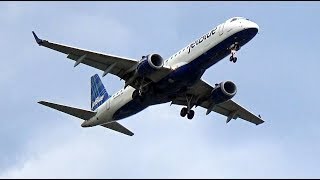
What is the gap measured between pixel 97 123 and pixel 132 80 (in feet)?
29.4

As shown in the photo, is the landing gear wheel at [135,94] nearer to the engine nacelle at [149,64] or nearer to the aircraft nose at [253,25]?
the engine nacelle at [149,64]

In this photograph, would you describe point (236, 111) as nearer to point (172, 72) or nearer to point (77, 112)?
point (172, 72)

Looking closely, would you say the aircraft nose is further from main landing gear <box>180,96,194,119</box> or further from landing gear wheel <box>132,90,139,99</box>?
landing gear wheel <box>132,90,139,99</box>

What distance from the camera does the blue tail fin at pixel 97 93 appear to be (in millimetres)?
86250

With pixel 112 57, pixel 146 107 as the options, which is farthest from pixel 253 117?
pixel 112 57

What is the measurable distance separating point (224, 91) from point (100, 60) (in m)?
11.8

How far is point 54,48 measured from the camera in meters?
72.5

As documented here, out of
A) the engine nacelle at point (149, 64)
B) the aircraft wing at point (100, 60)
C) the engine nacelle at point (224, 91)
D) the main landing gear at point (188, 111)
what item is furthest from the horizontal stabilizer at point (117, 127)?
the engine nacelle at point (149, 64)

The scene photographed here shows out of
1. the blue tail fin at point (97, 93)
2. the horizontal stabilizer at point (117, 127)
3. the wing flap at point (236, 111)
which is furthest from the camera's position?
the blue tail fin at point (97, 93)

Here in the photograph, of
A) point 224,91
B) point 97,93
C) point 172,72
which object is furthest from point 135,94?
point 97,93

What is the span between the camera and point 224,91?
78.7 m

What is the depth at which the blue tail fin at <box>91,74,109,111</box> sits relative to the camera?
283 feet

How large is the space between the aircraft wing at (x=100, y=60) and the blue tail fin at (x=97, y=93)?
32.5 feet

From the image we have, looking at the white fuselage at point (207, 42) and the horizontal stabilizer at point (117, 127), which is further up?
the white fuselage at point (207, 42)
